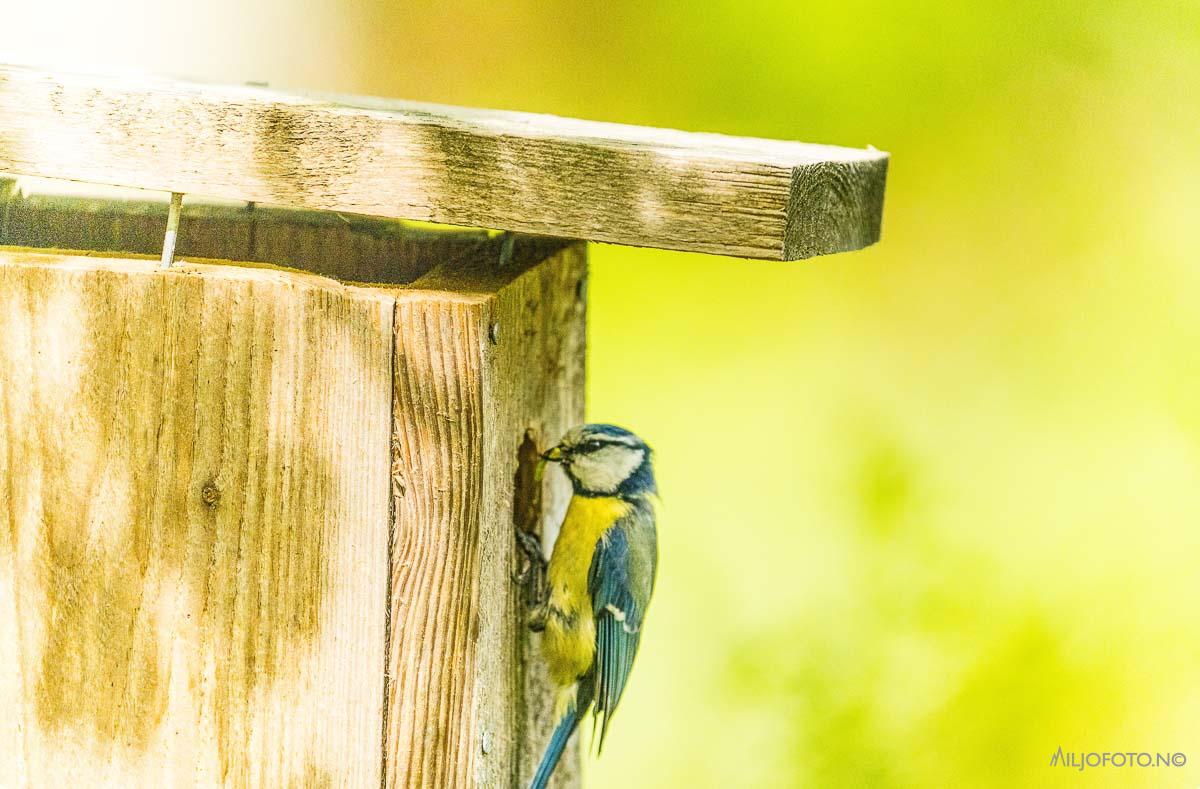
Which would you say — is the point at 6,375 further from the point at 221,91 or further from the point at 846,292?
the point at 846,292

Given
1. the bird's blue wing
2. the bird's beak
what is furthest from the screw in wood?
the bird's blue wing

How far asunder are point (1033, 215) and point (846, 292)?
21.2 inches

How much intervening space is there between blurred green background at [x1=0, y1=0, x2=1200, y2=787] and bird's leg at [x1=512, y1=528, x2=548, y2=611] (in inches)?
43.7

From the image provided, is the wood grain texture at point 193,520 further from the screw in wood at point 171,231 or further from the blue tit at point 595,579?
the blue tit at point 595,579

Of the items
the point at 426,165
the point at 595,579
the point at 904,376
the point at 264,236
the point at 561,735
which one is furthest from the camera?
the point at 904,376

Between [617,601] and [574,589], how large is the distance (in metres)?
0.14

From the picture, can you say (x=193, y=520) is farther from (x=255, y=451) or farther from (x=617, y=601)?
(x=617, y=601)

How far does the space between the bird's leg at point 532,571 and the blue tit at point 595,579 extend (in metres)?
0.02

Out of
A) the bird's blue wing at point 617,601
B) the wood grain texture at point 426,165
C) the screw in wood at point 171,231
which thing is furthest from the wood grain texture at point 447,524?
the bird's blue wing at point 617,601

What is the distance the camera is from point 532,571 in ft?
6.40

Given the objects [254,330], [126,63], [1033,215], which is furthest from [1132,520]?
[126,63]

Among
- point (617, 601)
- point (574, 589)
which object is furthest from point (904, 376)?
point (574, 589)

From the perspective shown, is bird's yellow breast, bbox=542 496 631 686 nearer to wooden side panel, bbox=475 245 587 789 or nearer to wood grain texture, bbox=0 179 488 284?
wooden side panel, bbox=475 245 587 789

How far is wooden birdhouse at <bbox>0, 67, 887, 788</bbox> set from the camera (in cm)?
141
